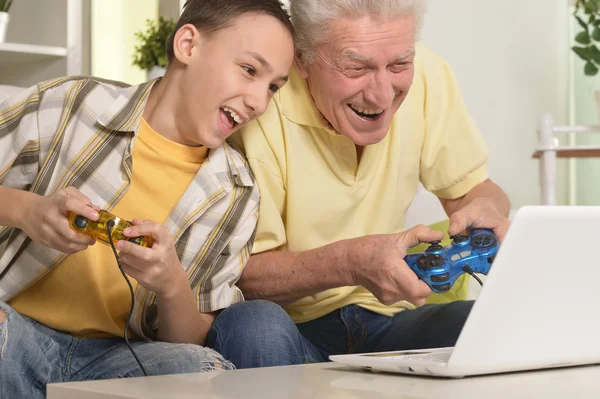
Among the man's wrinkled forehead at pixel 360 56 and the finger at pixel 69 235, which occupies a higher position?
the man's wrinkled forehead at pixel 360 56

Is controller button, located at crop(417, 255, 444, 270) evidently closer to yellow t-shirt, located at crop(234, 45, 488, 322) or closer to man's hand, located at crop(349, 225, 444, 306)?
man's hand, located at crop(349, 225, 444, 306)

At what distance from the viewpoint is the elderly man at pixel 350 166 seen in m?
1.41

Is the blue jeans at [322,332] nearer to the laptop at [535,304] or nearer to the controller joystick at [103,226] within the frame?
the controller joystick at [103,226]

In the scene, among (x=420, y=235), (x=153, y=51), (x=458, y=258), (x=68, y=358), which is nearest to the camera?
(x=458, y=258)

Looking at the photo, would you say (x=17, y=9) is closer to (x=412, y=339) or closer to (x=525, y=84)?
(x=412, y=339)

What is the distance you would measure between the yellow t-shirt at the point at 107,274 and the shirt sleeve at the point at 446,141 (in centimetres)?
51

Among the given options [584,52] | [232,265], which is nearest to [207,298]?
[232,265]

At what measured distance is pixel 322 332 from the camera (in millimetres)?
1520

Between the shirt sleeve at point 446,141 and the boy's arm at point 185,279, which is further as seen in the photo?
the shirt sleeve at point 446,141

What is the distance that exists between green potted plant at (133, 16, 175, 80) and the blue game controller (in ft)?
5.16

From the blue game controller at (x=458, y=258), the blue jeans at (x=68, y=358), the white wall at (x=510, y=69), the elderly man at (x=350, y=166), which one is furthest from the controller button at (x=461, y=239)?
the white wall at (x=510, y=69)

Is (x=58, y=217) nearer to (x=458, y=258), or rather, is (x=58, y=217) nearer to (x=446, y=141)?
(x=458, y=258)

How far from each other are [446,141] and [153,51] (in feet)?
3.82

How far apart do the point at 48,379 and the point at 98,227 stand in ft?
0.87
